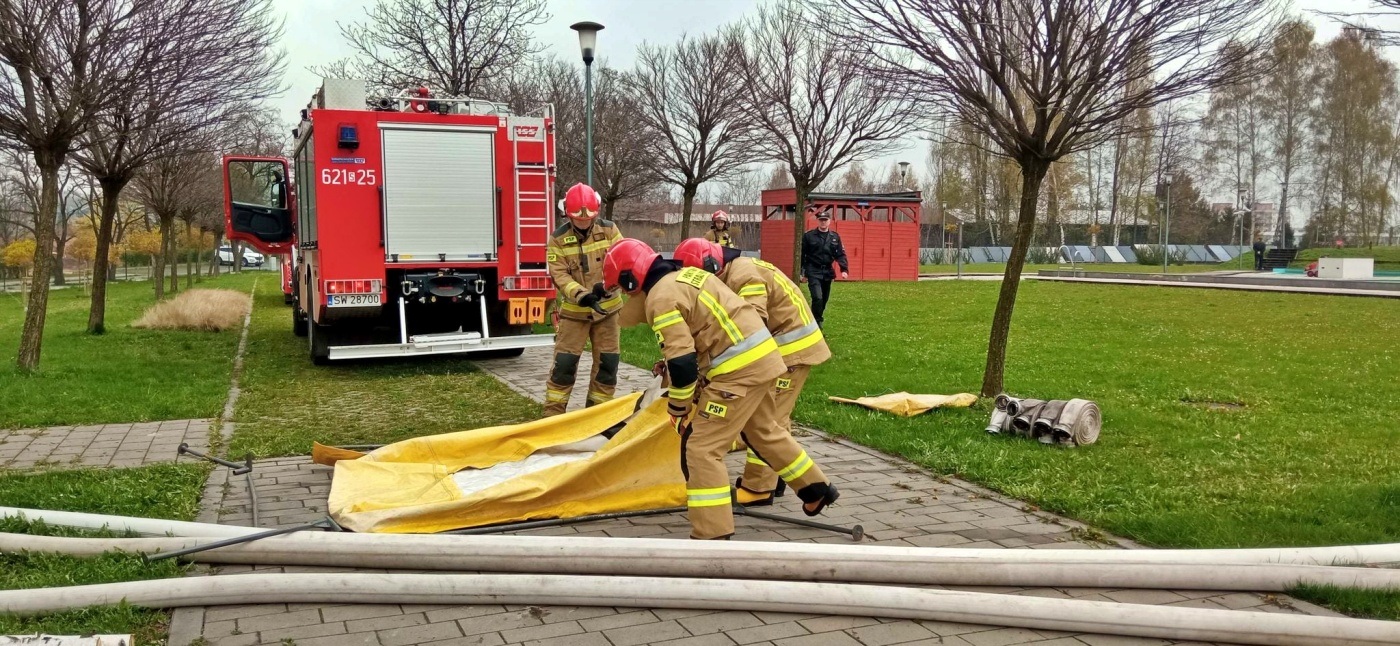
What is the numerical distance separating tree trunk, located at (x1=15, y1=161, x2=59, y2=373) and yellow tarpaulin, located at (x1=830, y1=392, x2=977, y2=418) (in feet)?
28.1

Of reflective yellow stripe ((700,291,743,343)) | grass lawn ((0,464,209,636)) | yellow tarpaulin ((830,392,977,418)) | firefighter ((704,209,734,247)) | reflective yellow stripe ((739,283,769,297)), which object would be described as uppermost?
firefighter ((704,209,734,247))

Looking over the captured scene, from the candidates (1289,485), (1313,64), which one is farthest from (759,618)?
(1313,64)

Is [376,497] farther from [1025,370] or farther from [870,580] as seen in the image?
[1025,370]

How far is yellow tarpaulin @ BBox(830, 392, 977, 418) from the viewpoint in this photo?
25.6 feet

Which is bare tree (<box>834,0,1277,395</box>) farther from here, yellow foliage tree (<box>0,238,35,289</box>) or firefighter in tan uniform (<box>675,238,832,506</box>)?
yellow foliage tree (<box>0,238,35,289</box>)

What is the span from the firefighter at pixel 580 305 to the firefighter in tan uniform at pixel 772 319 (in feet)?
7.43

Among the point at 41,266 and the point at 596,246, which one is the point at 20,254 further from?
the point at 596,246

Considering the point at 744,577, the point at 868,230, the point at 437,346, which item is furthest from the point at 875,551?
the point at 868,230

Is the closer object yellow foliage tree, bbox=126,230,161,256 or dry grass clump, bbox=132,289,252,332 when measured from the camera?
dry grass clump, bbox=132,289,252,332

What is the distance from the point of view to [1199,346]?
496 inches

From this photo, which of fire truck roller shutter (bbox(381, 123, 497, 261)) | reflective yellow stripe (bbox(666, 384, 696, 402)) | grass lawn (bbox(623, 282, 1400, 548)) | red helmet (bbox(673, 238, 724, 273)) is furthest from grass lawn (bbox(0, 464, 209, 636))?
fire truck roller shutter (bbox(381, 123, 497, 261))

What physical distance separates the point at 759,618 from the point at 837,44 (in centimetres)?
582

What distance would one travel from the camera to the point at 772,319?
514 cm

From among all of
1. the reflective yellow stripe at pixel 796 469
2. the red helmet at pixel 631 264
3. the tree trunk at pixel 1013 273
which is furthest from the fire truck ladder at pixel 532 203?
the reflective yellow stripe at pixel 796 469
